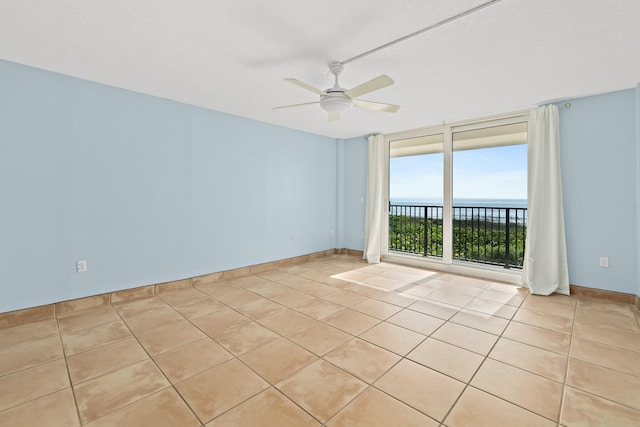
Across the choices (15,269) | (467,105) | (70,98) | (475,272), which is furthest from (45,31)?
(475,272)

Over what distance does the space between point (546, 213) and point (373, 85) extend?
2.93m

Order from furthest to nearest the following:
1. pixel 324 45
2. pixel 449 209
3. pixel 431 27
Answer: pixel 449 209 < pixel 324 45 < pixel 431 27

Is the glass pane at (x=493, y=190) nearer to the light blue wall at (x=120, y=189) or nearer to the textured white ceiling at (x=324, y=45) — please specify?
the textured white ceiling at (x=324, y=45)

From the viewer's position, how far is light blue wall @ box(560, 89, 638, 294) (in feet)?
10.3

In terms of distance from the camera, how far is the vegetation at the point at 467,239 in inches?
183

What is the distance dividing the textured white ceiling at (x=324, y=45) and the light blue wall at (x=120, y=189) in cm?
32

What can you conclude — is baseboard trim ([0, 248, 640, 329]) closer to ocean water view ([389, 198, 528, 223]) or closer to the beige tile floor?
the beige tile floor

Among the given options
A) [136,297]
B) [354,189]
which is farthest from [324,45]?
[354,189]

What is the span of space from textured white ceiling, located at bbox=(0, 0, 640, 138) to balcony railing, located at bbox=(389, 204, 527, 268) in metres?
2.01

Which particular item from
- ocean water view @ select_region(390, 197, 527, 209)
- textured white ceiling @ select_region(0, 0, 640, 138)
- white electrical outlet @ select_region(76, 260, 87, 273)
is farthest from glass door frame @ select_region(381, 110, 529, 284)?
white electrical outlet @ select_region(76, 260, 87, 273)

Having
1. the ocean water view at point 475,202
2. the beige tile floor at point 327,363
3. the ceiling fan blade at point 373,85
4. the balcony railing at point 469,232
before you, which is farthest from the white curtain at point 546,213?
the ceiling fan blade at point 373,85

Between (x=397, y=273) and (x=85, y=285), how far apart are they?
4.01m

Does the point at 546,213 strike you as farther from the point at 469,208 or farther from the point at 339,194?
the point at 339,194

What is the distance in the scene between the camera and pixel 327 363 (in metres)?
2.03
